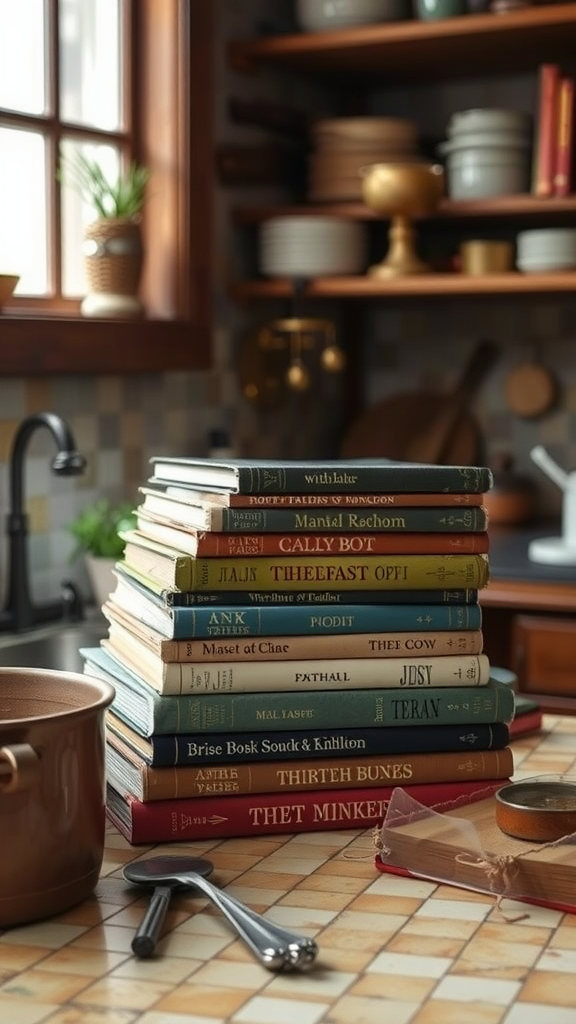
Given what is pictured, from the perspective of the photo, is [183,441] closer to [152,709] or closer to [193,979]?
[152,709]

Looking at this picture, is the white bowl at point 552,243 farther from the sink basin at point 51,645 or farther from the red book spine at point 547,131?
the sink basin at point 51,645

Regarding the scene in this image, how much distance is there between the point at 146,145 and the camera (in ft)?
9.16

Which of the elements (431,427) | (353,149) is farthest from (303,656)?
(431,427)

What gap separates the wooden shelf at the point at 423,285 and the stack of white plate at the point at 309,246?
3 cm

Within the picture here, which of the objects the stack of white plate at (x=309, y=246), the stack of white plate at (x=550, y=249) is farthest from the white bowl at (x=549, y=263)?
the stack of white plate at (x=309, y=246)

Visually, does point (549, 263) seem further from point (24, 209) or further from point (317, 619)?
point (317, 619)

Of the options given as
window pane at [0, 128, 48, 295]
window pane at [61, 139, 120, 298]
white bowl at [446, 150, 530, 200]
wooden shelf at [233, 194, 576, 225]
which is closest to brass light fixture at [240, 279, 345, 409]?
wooden shelf at [233, 194, 576, 225]

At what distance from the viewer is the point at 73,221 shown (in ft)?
8.68

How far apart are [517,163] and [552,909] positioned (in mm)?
2196

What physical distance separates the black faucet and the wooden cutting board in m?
1.12

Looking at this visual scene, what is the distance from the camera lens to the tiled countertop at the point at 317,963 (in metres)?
0.79

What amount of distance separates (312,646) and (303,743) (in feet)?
0.25

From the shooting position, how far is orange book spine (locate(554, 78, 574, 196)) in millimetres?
2789

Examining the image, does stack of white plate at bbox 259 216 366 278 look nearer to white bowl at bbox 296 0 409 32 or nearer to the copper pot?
white bowl at bbox 296 0 409 32
